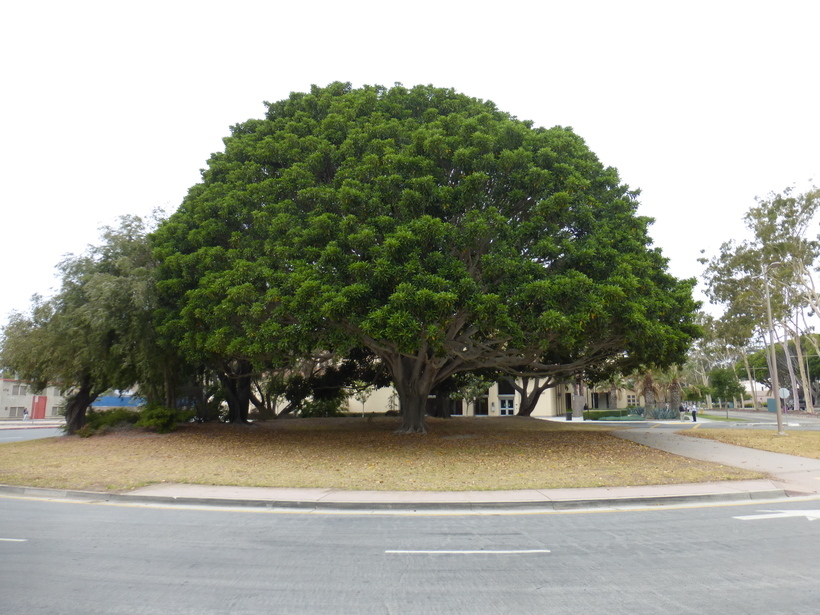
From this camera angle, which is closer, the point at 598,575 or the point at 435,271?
the point at 598,575

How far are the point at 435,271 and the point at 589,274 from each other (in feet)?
15.5

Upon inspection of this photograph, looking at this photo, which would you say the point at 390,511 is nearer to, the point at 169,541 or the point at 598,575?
the point at 169,541

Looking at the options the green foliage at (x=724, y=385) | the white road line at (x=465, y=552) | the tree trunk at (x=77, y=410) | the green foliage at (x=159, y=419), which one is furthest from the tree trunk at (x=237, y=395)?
the green foliage at (x=724, y=385)

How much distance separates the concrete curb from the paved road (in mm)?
691

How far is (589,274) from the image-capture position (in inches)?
653

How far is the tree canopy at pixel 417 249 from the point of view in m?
14.9

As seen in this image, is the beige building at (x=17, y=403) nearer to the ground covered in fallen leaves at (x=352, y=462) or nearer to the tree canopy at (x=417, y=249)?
the ground covered in fallen leaves at (x=352, y=462)

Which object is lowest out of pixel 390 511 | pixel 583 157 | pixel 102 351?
pixel 390 511

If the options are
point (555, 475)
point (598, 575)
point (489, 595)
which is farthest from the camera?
point (555, 475)

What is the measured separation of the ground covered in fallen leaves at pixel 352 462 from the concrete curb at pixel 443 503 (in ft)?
4.09

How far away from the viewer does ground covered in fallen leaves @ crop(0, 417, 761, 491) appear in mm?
12078

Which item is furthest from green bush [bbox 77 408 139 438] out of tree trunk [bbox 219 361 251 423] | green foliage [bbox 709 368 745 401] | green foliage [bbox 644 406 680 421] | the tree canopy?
green foliage [bbox 709 368 745 401]

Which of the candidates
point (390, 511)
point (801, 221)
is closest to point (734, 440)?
point (390, 511)

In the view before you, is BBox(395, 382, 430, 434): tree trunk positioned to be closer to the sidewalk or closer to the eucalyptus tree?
the eucalyptus tree
